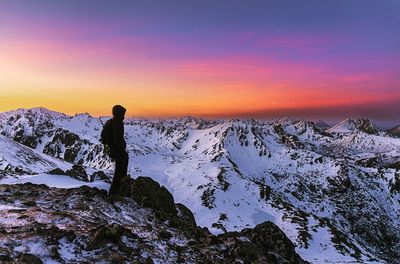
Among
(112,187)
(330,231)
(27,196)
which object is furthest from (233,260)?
(330,231)

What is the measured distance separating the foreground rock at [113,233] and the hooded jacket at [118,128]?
2794 mm

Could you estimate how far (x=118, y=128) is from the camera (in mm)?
22234

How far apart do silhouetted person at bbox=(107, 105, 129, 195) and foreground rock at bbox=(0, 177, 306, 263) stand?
0.76m

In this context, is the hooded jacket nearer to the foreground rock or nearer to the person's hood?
the person's hood

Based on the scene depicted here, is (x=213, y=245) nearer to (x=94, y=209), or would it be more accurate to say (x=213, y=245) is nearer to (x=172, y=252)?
(x=172, y=252)

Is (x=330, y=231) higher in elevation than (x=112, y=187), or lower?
lower

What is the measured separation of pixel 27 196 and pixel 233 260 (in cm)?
1334

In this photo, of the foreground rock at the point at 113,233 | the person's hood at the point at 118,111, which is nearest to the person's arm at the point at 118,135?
the person's hood at the point at 118,111

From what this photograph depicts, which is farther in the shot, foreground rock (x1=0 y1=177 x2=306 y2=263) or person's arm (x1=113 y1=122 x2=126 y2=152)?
person's arm (x1=113 y1=122 x2=126 y2=152)

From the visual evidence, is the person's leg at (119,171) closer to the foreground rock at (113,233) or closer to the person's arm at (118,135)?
the foreground rock at (113,233)

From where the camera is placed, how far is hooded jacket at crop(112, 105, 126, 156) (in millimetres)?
21859

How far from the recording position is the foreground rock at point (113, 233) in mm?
14555

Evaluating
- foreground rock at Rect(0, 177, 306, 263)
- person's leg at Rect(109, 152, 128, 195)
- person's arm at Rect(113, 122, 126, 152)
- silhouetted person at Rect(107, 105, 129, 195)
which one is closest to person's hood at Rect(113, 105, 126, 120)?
silhouetted person at Rect(107, 105, 129, 195)

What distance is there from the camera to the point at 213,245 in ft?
60.5
